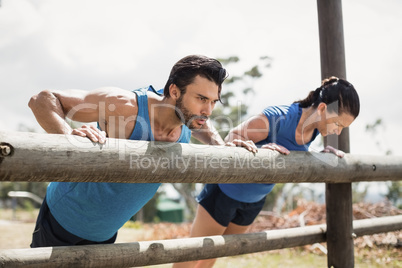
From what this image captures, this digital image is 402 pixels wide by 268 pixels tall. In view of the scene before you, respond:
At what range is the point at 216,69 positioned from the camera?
6.94ft

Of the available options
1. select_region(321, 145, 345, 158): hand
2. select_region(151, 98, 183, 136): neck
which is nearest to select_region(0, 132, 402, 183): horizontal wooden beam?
select_region(321, 145, 345, 158): hand

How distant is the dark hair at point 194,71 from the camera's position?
210 centimetres

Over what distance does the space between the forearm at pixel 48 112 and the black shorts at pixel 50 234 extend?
628 millimetres

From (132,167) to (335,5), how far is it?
244 cm

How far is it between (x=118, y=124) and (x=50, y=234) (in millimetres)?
752

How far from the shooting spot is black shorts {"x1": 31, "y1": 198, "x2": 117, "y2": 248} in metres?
2.07

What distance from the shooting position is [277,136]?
8.72ft

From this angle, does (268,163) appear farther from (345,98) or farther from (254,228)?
(254,228)

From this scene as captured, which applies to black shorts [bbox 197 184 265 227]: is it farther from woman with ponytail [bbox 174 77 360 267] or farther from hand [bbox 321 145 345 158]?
hand [bbox 321 145 345 158]

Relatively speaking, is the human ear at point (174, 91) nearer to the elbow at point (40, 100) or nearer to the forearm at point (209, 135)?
the forearm at point (209, 135)

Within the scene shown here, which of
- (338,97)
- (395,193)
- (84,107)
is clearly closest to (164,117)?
(84,107)

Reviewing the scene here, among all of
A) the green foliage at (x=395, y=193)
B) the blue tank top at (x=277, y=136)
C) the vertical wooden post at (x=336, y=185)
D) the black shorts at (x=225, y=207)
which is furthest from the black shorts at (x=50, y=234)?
the green foliage at (x=395, y=193)

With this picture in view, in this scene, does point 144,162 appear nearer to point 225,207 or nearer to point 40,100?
point 40,100

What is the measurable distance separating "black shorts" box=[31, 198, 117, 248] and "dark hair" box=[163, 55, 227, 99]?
0.98m
